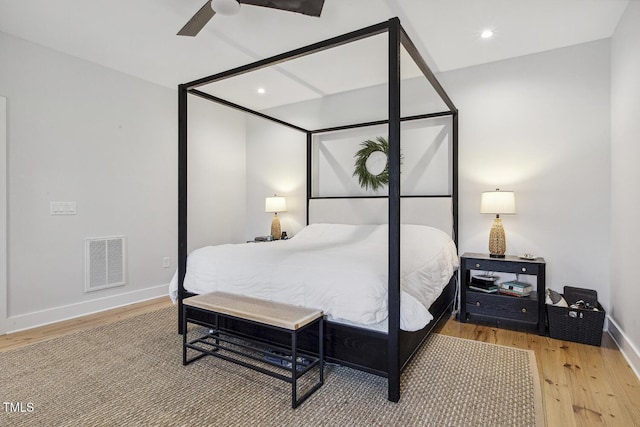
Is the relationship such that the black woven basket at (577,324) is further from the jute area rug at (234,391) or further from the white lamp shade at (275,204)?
the white lamp shade at (275,204)

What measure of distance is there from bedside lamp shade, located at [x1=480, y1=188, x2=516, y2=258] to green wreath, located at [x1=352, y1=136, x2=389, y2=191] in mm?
1170

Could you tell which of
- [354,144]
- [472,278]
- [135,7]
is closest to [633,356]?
[472,278]

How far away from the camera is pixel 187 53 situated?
3201 mm

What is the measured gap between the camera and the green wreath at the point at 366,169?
401 cm

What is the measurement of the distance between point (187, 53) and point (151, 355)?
265cm

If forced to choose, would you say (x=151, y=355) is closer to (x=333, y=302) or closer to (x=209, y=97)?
(x=333, y=302)

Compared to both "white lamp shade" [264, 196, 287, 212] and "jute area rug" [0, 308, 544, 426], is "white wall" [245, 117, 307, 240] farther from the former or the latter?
"jute area rug" [0, 308, 544, 426]

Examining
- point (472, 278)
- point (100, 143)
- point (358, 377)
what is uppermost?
point (100, 143)

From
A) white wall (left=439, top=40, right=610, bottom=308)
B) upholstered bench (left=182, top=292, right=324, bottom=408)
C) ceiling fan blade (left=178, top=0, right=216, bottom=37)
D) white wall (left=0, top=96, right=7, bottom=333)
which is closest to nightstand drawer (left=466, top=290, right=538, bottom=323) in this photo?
white wall (left=439, top=40, right=610, bottom=308)

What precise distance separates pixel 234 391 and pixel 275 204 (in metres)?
2.89

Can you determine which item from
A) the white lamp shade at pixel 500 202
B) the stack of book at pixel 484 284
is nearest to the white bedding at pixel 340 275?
the stack of book at pixel 484 284

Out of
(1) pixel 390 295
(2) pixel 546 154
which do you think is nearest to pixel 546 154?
(2) pixel 546 154

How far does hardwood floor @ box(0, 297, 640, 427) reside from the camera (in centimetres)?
174

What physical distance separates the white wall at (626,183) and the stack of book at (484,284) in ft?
2.89
